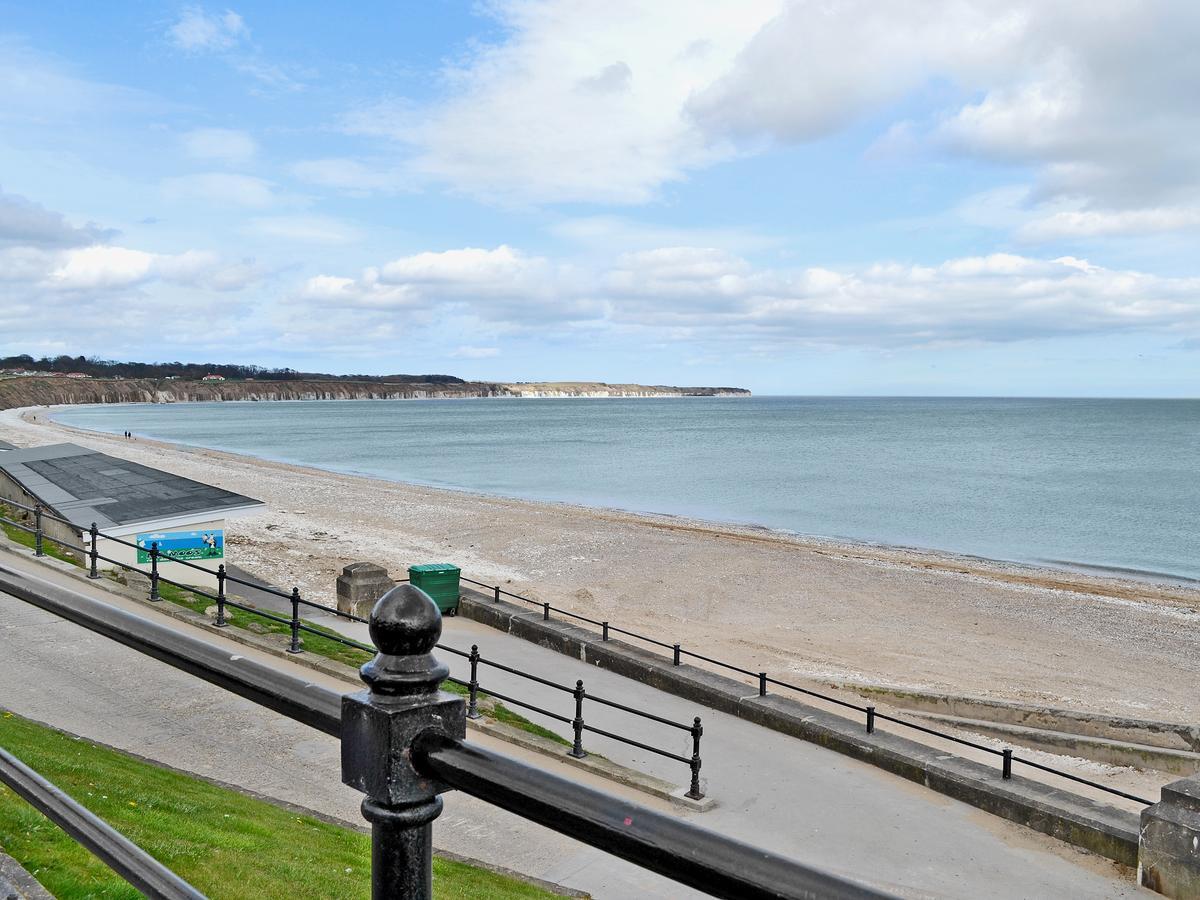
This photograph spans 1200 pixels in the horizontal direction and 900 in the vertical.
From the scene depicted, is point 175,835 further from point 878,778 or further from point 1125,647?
point 1125,647

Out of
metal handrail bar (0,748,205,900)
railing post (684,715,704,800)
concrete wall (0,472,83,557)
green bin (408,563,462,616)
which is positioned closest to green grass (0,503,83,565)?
concrete wall (0,472,83,557)

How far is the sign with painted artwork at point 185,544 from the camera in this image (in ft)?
62.0

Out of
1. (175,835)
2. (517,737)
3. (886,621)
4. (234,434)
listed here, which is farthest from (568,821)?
(234,434)

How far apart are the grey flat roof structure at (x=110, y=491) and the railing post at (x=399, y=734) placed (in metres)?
19.9

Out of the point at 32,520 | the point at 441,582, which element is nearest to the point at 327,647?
the point at 441,582

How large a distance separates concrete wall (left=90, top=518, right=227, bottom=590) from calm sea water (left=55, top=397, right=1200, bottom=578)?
36663mm

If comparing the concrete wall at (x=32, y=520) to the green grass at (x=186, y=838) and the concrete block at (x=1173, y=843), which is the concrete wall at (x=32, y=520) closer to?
the green grass at (x=186, y=838)

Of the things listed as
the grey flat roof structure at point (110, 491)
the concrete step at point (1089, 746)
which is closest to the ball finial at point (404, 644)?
the concrete step at point (1089, 746)

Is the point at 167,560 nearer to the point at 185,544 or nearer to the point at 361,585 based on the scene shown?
the point at 185,544

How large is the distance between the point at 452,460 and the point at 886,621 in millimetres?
68625

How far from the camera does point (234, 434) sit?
A: 5325 inches

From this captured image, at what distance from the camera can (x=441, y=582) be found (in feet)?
62.5

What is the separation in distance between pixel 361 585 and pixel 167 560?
387 cm

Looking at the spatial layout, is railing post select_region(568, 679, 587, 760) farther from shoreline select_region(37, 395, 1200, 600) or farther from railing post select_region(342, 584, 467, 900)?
shoreline select_region(37, 395, 1200, 600)
